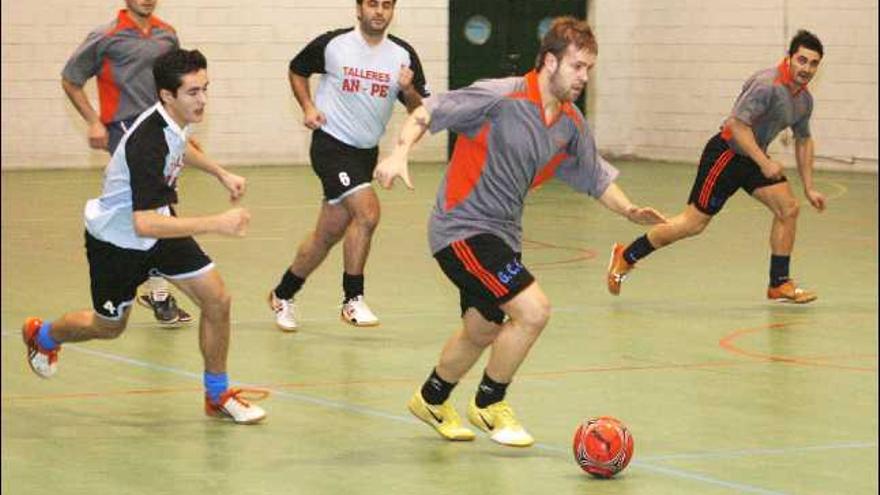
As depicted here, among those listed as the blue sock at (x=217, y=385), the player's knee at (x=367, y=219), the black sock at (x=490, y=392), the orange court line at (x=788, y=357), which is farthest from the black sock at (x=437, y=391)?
the player's knee at (x=367, y=219)

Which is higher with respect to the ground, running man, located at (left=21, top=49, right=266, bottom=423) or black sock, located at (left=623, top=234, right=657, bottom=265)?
running man, located at (left=21, top=49, right=266, bottom=423)

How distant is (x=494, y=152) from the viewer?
7.14 meters

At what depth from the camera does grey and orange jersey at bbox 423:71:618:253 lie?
7.12m

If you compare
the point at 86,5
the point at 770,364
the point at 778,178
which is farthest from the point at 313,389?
the point at 86,5

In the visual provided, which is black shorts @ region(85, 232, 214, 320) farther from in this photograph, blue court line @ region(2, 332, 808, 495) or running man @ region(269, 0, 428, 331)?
running man @ region(269, 0, 428, 331)

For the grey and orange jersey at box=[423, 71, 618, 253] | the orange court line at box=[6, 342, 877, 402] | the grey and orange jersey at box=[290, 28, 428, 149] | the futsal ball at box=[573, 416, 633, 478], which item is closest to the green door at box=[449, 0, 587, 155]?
the grey and orange jersey at box=[290, 28, 428, 149]

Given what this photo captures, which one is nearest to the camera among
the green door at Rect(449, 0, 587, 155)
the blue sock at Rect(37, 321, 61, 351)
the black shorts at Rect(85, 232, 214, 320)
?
the black shorts at Rect(85, 232, 214, 320)

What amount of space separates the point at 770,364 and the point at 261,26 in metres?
13.4

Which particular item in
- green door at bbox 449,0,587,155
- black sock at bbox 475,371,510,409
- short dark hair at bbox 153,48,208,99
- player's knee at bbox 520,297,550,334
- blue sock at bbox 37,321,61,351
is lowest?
green door at bbox 449,0,587,155

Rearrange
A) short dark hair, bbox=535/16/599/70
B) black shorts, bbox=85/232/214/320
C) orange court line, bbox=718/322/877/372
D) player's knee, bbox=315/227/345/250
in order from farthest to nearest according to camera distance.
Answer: player's knee, bbox=315/227/345/250 → orange court line, bbox=718/322/877/372 → black shorts, bbox=85/232/214/320 → short dark hair, bbox=535/16/599/70

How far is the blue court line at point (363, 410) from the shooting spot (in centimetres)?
661

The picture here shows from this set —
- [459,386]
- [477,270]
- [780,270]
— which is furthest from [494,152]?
[780,270]

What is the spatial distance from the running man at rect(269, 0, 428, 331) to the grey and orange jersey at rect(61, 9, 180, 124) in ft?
2.66

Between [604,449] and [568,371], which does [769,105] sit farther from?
[604,449]
